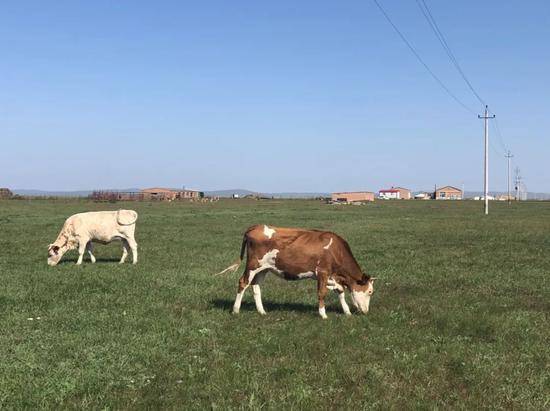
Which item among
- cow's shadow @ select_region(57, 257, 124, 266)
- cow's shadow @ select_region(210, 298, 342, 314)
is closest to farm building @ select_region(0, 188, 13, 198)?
cow's shadow @ select_region(57, 257, 124, 266)

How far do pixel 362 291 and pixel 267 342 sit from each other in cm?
332

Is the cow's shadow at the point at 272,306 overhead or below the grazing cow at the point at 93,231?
below

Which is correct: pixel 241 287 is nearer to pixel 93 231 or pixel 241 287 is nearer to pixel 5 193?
pixel 93 231

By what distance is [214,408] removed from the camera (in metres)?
7.33

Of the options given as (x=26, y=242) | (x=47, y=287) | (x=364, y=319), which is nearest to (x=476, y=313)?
(x=364, y=319)

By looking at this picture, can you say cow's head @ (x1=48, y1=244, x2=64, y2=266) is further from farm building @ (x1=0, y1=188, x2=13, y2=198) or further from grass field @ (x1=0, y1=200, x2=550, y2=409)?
farm building @ (x1=0, y1=188, x2=13, y2=198)

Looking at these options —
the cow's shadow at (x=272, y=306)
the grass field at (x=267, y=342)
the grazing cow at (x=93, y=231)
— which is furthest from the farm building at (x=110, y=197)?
the cow's shadow at (x=272, y=306)

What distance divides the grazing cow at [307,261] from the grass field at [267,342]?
2.36 ft

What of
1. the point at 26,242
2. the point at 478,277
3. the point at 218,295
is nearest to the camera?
the point at 218,295

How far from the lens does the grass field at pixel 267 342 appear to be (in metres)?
7.87

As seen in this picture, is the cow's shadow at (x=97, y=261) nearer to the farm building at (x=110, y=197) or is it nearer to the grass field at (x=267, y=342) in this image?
the grass field at (x=267, y=342)

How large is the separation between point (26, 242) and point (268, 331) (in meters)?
22.3

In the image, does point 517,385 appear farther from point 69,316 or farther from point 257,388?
point 69,316

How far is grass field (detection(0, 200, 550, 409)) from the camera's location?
787 cm
